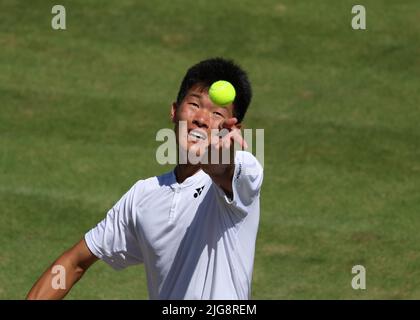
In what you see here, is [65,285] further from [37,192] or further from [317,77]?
[317,77]

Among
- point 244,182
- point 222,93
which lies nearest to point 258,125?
point 222,93

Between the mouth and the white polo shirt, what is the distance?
0.58ft

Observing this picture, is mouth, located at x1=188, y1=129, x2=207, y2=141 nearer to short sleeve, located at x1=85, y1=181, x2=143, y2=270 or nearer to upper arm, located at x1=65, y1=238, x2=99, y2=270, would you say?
short sleeve, located at x1=85, y1=181, x2=143, y2=270

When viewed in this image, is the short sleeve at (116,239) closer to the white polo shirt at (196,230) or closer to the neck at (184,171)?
the white polo shirt at (196,230)

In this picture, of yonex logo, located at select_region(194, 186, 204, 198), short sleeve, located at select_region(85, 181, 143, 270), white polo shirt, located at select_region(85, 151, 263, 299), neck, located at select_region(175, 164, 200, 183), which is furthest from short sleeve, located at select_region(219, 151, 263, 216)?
short sleeve, located at select_region(85, 181, 143, 270)

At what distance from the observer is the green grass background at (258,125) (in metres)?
9.86

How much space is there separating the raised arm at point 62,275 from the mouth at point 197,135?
3.22 ft

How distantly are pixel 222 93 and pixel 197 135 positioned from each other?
23cm

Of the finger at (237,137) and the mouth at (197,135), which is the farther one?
the mouth at (197,135)

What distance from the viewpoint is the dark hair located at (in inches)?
207

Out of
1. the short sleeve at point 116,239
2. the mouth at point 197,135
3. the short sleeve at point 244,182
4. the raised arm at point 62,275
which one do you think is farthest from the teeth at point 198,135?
the raised arm at point 62,275

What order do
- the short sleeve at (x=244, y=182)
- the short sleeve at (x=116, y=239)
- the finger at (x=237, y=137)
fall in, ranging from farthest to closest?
the short sleeve at (x=116, y=239) < the short sleeve at (x=244, y=182) < the finger at (x=237, y=137)
